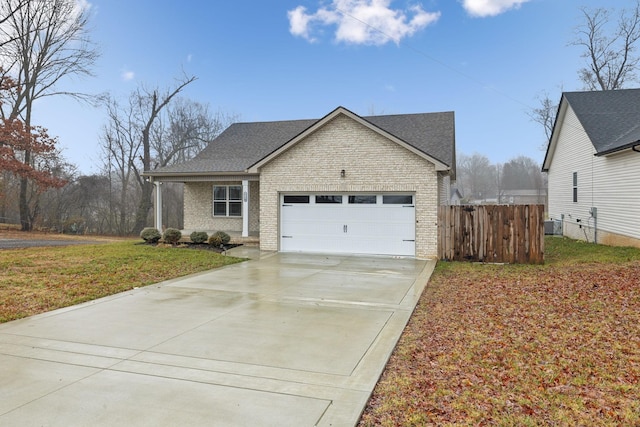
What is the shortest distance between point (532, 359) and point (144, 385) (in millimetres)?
4293

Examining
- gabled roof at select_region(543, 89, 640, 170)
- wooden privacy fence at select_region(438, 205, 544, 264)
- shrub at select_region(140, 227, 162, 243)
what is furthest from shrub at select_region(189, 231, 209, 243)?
gabled roof at select_region(543, 89, 640, 170)

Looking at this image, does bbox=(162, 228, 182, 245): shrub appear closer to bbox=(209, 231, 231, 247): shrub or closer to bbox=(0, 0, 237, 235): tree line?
bbox=(209, 231, 231, 247): shrub

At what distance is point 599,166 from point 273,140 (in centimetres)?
1384

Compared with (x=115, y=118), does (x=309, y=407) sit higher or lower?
lower

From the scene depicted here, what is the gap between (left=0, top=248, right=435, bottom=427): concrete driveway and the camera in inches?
147

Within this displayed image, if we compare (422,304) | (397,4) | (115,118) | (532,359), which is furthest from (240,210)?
(115,118)

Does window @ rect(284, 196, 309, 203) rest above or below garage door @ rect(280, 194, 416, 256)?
above

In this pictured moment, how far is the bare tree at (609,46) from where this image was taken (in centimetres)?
2991

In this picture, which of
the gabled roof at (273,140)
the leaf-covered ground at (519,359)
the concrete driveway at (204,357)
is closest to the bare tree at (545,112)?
the gabled roof at (273,140)

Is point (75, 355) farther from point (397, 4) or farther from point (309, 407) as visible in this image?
point (397, 4)

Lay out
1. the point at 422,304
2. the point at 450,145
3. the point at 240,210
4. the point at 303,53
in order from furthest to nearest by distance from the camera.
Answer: the point at 303,53 → the point at 240,210 → the point at 450,145 → the point at 422,304

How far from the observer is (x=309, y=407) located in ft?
12.6

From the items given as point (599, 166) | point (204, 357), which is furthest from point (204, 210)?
point (599, 166)

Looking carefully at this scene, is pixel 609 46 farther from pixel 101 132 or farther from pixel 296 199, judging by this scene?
pixel 101 132
